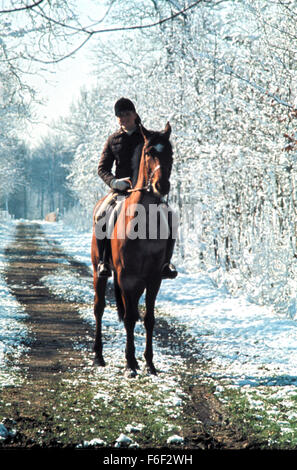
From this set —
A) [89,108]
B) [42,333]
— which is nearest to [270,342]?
[42,333]

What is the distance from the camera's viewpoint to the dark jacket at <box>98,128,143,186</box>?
6.15 m

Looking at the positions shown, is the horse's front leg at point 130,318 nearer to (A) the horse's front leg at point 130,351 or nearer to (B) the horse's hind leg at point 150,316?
(A) the horse's front leg at point 130,351

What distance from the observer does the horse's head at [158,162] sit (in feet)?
16.7

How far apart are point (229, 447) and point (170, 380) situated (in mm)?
1666

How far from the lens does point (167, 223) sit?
559cm

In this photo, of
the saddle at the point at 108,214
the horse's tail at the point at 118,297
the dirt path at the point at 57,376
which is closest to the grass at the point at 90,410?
the dirt path at the point at 57,376

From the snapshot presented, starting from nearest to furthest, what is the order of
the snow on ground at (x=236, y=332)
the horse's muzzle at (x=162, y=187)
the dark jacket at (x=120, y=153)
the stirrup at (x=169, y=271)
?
the horse's muzzle at (x=162, y=187)
the snow on ground at (x=236, y=332)
the stirrup at (x=169, y=271)
the dark jacket at (x=120, y=153)

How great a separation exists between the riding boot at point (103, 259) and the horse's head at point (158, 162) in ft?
4.43

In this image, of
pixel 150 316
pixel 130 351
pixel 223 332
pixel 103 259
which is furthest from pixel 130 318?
pixel 223 332

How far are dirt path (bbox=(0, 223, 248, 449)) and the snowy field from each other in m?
0.25

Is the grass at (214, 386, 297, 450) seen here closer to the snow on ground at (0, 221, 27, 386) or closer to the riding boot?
the riding boot

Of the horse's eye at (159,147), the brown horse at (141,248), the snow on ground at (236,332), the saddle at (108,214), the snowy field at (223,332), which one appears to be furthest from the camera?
the saddle at (108,214)

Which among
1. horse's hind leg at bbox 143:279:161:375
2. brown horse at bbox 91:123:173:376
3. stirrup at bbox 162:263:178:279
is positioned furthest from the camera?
stirrup at bbox 162:263:178:279

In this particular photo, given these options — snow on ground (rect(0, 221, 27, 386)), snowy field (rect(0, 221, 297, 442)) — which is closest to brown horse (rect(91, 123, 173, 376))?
snowy field (rect(0, 221, 297, 442))
